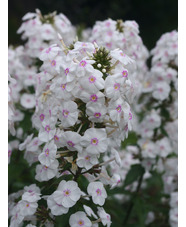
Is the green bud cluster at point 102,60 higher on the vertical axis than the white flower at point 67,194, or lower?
higher

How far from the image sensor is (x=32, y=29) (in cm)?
365

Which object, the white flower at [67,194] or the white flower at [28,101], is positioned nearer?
the white flower at [67,194]

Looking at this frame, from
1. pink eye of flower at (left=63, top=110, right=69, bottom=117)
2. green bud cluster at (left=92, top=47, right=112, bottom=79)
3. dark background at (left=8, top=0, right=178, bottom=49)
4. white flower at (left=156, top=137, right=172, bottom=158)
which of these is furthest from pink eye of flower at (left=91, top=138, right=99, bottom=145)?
dark background at (left=8, top=0, right=178, bottom=49)

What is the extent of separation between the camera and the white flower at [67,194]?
84.4 inches

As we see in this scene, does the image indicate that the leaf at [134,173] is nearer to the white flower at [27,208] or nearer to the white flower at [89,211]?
the white flower at [89,211]

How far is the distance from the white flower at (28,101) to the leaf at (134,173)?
4.26 feet

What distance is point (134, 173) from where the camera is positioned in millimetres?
3719

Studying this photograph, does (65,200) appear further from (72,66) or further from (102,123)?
(72,66)

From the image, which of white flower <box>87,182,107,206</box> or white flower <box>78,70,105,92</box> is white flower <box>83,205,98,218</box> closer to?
white flower <box>87,182,107,206</box>

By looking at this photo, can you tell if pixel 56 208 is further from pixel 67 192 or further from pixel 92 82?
pixel 92 82

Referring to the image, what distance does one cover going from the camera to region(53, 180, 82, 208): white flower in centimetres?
214

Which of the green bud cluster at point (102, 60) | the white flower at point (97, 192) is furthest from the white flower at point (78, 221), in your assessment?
the green bud cluster at point (102, 60)

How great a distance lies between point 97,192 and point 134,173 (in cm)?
156

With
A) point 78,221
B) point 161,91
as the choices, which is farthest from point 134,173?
point 78,221
